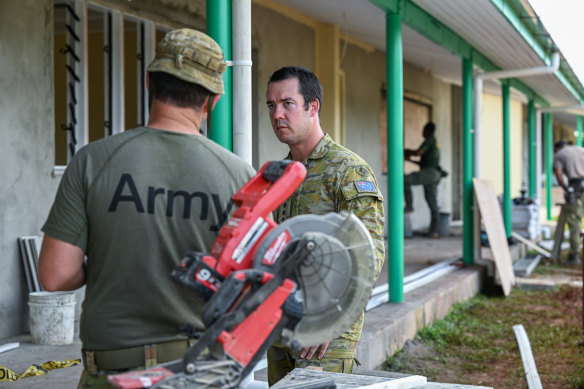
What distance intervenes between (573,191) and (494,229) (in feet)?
12.0

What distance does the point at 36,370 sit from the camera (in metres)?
4.17

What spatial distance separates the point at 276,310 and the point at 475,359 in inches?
199

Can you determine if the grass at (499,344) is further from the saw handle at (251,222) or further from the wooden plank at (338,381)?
the saw handle at (251,222)

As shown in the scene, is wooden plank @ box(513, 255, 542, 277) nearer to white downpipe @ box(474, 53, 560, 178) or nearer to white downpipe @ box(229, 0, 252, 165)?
white downpipe @ box(474, 53, 560, 178)

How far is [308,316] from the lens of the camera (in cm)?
164

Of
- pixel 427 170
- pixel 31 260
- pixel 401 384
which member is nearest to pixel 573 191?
pixel 427 170

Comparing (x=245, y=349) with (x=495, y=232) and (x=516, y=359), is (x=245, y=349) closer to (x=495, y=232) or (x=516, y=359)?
(x=516, y=359)

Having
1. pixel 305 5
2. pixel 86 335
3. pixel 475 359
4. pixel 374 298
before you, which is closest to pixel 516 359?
pixel 475 359

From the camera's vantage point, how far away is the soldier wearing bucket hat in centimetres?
174

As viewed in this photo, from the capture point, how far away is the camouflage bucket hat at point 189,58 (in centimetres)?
173

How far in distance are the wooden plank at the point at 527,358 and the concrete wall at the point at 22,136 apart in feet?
12.6

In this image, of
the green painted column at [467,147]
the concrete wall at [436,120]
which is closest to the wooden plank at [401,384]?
the green painted column at [467,147]

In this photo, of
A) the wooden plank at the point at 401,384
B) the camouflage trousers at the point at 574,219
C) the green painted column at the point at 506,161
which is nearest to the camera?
the wooden plank at the point at 401,384

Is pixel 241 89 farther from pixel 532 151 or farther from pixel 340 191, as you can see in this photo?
pixel 532 151
